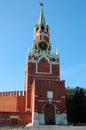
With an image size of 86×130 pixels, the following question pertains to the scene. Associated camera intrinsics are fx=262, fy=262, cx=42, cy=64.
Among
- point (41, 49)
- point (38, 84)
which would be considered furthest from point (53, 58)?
point (38, 84)

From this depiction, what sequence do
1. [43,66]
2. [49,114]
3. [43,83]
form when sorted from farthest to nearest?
[43,66], [43,83], [49,114]

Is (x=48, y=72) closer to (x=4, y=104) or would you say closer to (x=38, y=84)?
(x=38, y=84)

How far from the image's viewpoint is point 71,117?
170 ft

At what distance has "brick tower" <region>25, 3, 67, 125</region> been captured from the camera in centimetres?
4575

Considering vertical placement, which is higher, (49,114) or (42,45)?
(42,45)

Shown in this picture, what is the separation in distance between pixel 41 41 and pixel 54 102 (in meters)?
16.0

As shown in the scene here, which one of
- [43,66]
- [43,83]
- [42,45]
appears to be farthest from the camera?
[42,45]

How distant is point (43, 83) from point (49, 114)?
5625mm

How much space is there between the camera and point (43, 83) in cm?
4744

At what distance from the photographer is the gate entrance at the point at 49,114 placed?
45719mm

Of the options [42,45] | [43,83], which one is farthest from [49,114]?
[42,45]

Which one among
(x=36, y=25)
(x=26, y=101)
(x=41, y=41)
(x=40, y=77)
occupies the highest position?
(x=36, y=25)

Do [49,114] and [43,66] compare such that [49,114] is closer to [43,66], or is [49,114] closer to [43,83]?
[43,83]

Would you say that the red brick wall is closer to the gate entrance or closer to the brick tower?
the brick tower
